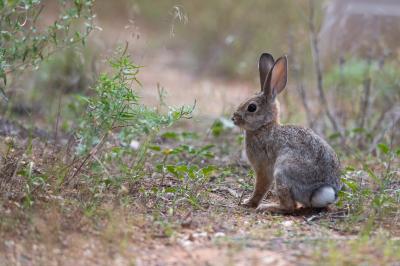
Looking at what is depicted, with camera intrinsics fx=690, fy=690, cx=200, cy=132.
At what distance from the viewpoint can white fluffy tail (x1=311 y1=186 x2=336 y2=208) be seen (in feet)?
16.6

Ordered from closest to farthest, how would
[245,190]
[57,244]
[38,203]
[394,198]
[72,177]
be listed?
[57,244] < [38,203] < [72,177] < [394,198] < [245,190]

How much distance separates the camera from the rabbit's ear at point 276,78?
5.66 meters

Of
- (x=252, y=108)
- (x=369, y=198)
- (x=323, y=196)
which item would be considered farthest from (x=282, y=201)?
(x=252, y=108)

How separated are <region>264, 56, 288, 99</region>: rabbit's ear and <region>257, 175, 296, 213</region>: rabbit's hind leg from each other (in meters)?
0.93

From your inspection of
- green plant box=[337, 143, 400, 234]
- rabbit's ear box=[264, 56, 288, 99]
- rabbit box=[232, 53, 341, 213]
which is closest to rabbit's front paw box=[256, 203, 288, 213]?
rabbit box=[232, 53, 341, 213]

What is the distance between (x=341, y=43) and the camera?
927cm

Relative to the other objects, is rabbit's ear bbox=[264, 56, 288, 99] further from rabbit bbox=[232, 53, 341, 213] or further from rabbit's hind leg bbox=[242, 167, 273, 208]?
rabbit's hind leg bbox=[242, 167, 273, 208]

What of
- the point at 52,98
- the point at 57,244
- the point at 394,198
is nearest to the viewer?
the point at 57,244

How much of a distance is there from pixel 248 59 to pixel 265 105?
707 centimetres

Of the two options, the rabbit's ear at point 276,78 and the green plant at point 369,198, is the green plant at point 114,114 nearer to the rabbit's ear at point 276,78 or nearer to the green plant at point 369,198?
the rabbit's ear at point 276,78

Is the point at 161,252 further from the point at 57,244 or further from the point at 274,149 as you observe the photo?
the point at 274,149

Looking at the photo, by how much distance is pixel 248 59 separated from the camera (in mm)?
12742

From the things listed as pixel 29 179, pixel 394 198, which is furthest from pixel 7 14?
pixel 394 198

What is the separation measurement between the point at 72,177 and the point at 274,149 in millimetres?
1626
